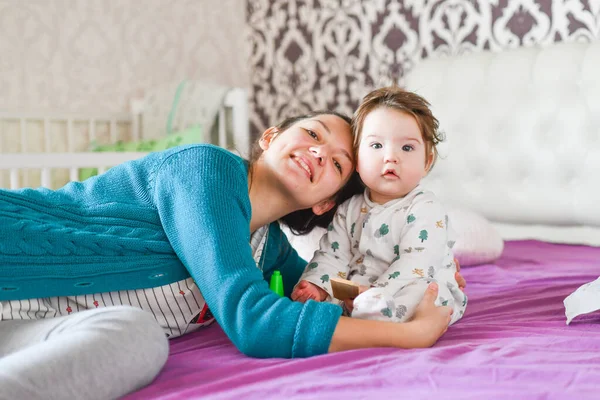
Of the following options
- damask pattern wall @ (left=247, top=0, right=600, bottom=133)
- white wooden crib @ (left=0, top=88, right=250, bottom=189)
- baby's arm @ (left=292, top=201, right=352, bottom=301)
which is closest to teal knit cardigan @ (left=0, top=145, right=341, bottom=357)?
baby's arm @ (left=292, top=201, right=352, bottom=301)

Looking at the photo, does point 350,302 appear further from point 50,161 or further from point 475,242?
point 50,161

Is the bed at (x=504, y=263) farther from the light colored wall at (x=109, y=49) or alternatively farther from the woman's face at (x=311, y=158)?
the light colored wall at (x=109, y=49)

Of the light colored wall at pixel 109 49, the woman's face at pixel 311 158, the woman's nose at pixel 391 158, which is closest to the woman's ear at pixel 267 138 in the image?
the woman's face at pixel 311 158

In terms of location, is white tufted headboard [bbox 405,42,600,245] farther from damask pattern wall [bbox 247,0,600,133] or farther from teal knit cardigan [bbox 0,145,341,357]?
teal knit cardigan [bbox 0,145,341,357]

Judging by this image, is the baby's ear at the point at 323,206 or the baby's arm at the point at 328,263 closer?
the baby's arm at the point at 328,263

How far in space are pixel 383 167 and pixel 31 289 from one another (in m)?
0.59

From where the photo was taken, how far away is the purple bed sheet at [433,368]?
2.65 feet

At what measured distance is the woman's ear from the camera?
1.27 metres

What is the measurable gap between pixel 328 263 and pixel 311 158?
0.21 m

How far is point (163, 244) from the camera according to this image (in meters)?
1.09

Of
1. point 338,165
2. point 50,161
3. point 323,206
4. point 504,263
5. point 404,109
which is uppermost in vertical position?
point 404,109

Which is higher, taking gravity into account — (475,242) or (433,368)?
(433,368)

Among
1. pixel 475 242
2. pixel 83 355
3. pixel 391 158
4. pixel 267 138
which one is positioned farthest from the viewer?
pixel 475 242

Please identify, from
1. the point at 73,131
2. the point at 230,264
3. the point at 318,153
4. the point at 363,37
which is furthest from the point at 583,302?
the point at 73,131
